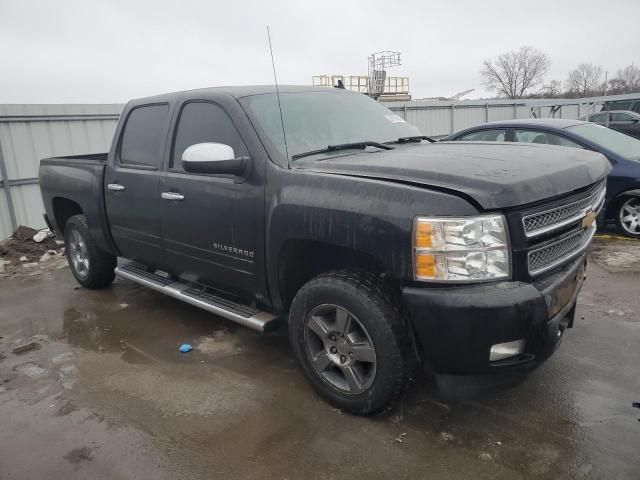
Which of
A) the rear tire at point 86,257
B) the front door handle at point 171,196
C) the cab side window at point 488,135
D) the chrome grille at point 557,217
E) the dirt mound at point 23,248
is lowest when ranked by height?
the dirt mound at point 23,248

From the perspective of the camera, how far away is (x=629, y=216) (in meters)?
6.40

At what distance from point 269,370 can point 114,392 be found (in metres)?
1.04

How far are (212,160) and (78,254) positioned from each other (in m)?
3.35

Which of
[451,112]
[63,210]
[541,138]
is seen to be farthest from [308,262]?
[451,112]

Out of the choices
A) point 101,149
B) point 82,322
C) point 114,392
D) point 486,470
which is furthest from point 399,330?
point 101,149

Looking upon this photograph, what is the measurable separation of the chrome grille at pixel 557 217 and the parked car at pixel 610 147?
3735 mm

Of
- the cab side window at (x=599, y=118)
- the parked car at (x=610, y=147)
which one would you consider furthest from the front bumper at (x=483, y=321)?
the cab side window at (x=599, y=118)

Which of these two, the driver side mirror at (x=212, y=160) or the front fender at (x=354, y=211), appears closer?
the front fender at (x=354, y=211)

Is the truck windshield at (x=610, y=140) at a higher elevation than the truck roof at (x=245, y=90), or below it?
below

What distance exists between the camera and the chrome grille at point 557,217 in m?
2.42

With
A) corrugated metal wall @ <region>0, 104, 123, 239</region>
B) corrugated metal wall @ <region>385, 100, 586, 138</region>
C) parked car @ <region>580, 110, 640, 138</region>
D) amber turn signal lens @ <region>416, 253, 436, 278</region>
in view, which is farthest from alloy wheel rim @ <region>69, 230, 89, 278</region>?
parked car @ <region>580, 110, 640, 138</region>

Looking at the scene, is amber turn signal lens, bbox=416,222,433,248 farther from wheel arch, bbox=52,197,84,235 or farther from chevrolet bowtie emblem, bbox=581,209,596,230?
wheel arch, bbox=52,197,84,235

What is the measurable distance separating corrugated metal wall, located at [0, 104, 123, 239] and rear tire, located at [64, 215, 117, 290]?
3.71 metres

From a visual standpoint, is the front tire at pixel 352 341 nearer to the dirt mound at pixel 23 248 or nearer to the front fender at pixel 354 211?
the front fender at pixel 354 211
